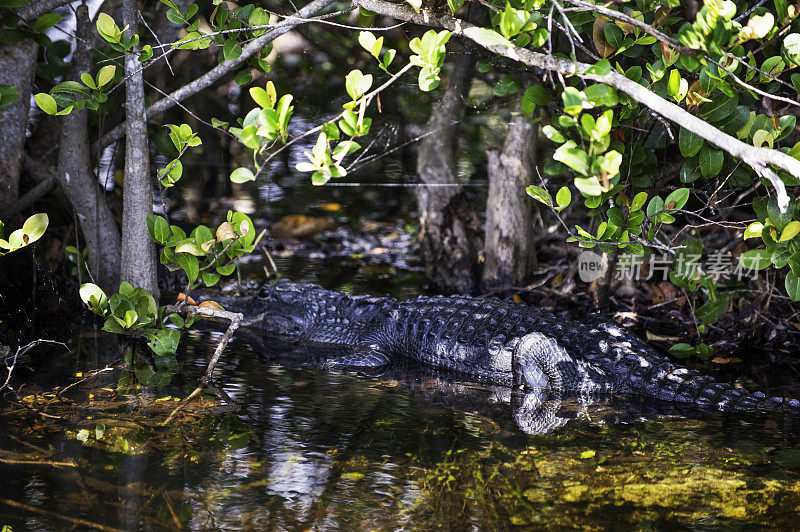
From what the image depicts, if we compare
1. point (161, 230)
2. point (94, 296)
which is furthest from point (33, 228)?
point (161, 230)

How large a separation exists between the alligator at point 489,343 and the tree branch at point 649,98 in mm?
1450

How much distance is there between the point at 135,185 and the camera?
12.4 ft

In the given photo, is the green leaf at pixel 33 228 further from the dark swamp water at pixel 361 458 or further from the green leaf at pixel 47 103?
the dark swamp water at pixel 361 458

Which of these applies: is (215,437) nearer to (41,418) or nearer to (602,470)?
(41,418)

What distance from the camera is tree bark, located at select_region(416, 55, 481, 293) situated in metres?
5.67

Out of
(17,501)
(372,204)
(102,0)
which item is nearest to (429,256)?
(372,204)

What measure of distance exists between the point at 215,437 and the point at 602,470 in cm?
156

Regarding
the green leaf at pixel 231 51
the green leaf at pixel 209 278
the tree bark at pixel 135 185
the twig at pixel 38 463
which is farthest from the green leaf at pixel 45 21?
the twig at pixel 38 463

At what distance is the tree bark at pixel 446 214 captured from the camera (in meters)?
5.67

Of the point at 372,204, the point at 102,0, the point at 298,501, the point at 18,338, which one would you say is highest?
the point at 102,0

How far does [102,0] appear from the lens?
15.4 ft

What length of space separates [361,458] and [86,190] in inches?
113

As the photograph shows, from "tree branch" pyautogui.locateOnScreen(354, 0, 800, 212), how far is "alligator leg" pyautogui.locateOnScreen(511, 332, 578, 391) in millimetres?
1637

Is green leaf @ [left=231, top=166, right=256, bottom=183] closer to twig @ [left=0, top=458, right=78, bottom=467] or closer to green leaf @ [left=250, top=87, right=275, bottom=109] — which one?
green leaf @ [left=250, top=87, right=275, bottom=109]
